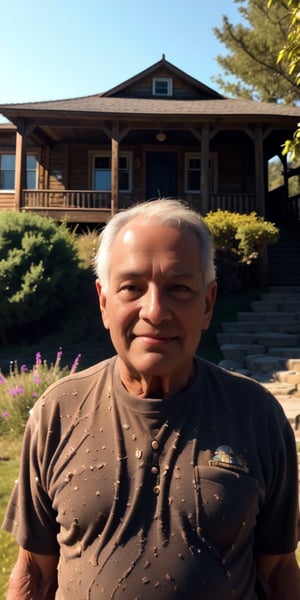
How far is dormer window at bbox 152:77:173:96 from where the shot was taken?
18.4 m

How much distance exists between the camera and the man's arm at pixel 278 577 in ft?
4.86

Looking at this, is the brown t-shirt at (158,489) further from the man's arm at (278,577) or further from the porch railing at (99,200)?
the porch railing at (99,200)

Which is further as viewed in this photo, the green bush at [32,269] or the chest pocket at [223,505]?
the green bush at [32,269]

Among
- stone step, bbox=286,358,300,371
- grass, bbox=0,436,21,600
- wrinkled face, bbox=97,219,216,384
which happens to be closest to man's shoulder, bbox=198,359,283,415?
wrinkled face, bbox=97,219,216,384

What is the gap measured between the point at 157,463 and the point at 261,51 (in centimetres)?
2511

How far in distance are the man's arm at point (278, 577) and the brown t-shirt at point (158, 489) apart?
54mm

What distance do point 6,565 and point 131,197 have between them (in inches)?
608

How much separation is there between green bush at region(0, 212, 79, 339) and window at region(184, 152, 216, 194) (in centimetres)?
828

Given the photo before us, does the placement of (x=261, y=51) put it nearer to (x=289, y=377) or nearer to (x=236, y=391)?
(x=289, y=377)

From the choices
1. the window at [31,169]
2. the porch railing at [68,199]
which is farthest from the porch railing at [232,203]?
the window at [31,169]

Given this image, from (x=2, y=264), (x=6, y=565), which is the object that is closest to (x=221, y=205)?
(x=2, y=264)

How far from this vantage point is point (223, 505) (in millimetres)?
1308

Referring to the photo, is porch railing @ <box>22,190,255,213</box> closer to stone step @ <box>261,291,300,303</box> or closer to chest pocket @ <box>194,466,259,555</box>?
stone step @ <box>261,291,300,303</box>

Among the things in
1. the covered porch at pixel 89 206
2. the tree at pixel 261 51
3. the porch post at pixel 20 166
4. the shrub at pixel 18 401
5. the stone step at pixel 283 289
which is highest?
the tree at pixel 261 51
